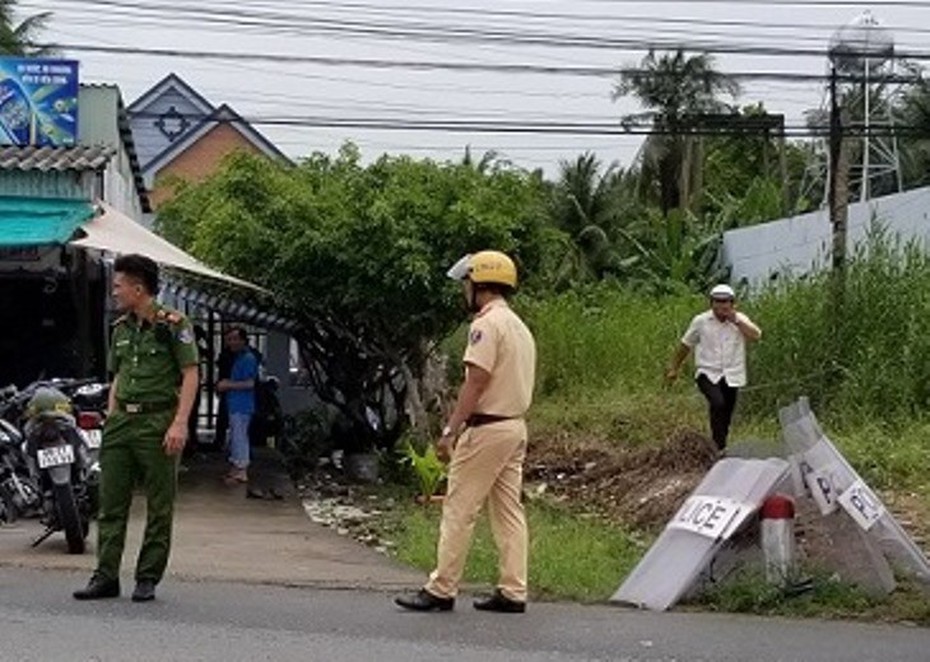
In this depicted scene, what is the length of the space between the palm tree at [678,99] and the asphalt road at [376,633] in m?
36.6

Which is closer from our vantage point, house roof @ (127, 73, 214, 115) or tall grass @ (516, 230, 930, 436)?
tall grass @ (516, 230, 930, 436)

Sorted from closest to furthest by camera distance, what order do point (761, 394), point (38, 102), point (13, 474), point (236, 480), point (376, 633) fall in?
point (376, 633) → point (13, 474) → point (236, 480) → point (761, 394) → point (38, 102)

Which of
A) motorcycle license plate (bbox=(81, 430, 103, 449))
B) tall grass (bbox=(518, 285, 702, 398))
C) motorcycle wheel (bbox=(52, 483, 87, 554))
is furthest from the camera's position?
tall grass (bbox=(518, 285, 702, 398))

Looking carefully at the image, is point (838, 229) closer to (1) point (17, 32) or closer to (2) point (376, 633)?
(2) point (376, 633)

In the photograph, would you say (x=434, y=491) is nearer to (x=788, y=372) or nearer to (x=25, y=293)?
(x=788, y=372)

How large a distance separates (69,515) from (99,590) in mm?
2019

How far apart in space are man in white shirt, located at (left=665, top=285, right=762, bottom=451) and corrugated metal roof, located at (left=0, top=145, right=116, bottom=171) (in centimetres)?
548

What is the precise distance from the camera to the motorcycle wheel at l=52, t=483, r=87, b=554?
10414 mm

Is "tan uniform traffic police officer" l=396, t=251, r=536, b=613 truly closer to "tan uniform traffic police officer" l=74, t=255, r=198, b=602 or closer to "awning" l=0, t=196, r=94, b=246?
"tan uniform traffic police officer" l=74, t=255, r=198, b=602

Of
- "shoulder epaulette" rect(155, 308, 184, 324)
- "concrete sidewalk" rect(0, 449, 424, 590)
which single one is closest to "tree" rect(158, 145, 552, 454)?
"concrete sidewalk" rect(0, 449, 424, 590)

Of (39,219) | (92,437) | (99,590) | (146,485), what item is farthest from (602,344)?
(99,590)

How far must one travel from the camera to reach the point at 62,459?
34.6ft

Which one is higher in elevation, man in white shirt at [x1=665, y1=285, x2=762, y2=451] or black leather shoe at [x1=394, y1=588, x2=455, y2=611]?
man in white shirt at [x1=665, y1=285, x2=762, y2=451]

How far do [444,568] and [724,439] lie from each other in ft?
20.6
